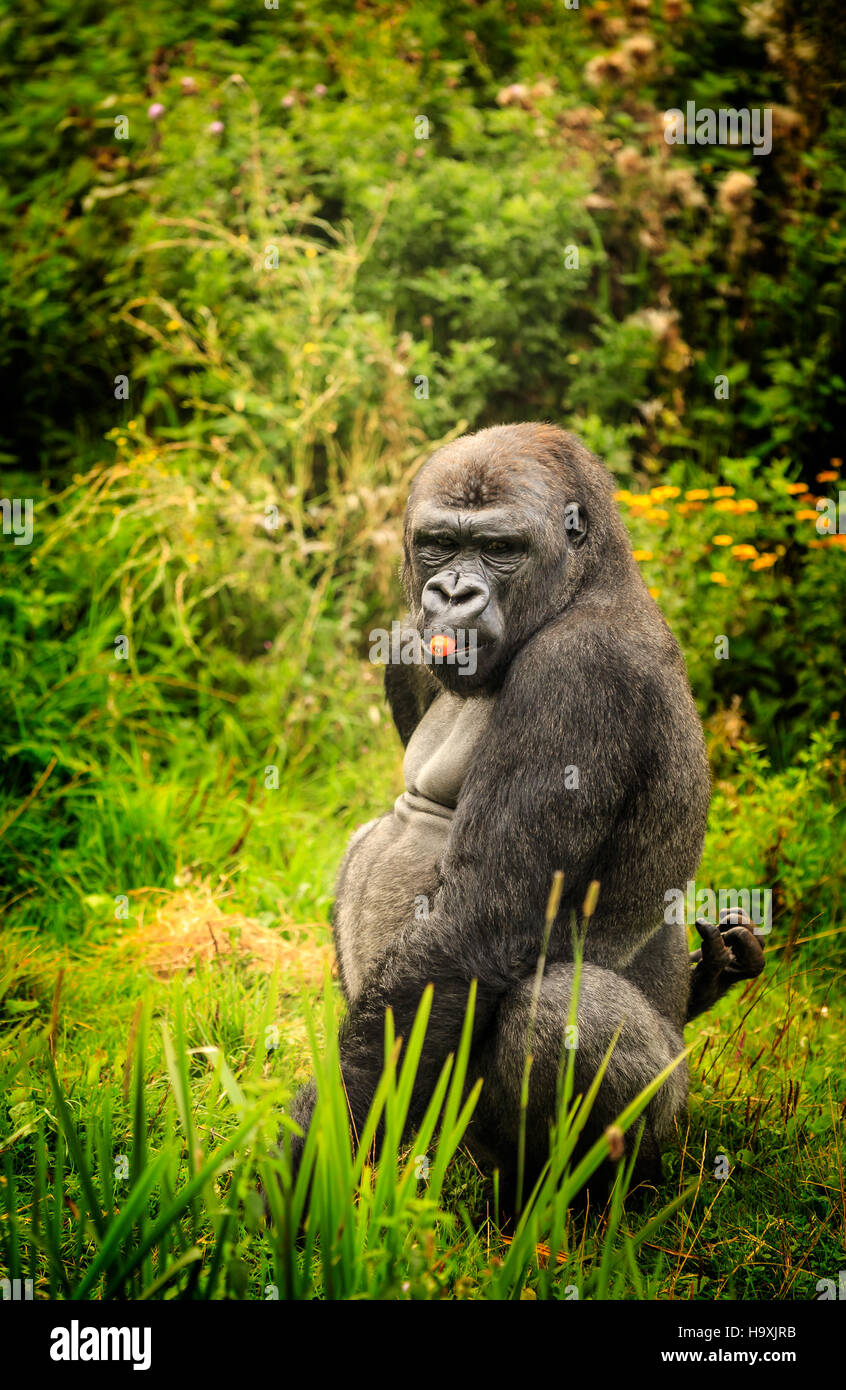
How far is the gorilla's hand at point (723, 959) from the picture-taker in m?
3.58

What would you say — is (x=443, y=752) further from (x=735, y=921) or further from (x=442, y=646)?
(x=735, y=921)

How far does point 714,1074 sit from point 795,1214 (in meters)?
0.69

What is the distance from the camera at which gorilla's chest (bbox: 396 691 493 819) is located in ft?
10.6

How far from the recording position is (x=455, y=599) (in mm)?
2992

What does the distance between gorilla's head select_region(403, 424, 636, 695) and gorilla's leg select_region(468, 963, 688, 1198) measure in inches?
33.1

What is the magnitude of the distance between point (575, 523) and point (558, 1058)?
1.42 metres

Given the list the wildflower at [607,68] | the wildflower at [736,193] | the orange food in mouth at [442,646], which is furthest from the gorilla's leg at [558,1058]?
the wildflower at [607,68]

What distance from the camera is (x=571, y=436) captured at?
346 cm

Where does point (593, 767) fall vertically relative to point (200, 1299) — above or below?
above

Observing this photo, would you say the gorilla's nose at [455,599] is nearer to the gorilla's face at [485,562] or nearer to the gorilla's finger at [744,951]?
the gorilla's face at [485,562]

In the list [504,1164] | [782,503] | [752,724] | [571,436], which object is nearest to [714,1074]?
[504,1164]

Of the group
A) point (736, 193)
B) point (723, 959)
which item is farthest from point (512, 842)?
point (736, 193)
